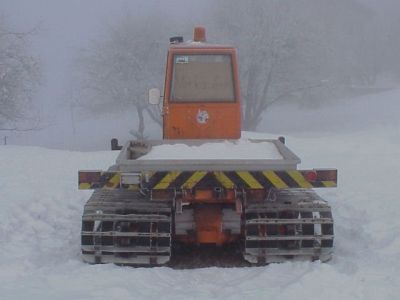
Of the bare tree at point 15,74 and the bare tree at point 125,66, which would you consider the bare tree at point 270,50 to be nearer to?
the bare tree at point 125,66

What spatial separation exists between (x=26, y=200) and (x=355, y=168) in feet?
22.3

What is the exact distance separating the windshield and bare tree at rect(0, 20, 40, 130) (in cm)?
2350

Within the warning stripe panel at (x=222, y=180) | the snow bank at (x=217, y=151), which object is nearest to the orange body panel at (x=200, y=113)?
the snow bank at (x=217, y=151)

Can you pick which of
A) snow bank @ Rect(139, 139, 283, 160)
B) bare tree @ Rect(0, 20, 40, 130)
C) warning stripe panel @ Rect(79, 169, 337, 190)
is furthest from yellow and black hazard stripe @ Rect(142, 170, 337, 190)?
bare tree @ Rect(0, 20, 40, 130)

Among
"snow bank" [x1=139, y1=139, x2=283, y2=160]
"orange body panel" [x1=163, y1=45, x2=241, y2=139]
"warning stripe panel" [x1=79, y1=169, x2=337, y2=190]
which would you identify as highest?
"orange body panel" [x1=163, y1=45, x2=241, y2=139]

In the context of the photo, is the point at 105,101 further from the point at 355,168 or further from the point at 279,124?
the point at 355,168

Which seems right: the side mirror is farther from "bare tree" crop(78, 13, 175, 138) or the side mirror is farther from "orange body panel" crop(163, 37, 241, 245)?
"bare tree" crop(78, 13, 175, 138)

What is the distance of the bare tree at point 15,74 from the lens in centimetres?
Result: 3123

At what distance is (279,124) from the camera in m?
47.0

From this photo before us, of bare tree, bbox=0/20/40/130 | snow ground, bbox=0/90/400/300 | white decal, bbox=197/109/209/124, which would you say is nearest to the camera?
snow ground, bbox=0/90/400/300

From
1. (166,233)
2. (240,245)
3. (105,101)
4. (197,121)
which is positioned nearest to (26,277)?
(166,233)

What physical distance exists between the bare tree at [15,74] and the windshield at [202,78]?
77.1ft

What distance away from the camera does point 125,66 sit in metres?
40.1

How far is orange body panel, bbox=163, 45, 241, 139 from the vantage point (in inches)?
335
